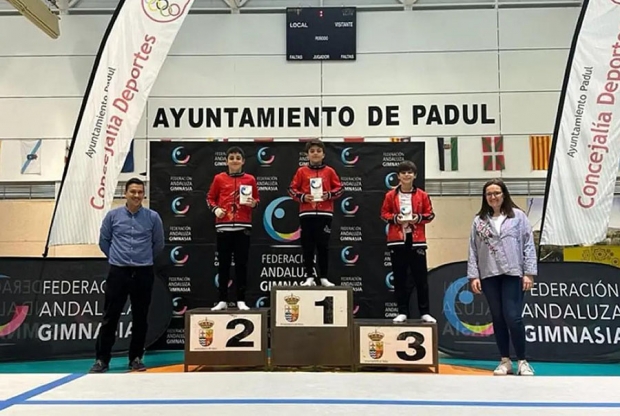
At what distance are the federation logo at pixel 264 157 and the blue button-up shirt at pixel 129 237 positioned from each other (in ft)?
Answer: 5.36

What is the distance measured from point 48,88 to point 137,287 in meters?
6.27

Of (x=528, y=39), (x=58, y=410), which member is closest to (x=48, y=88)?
(x=528, y=39)

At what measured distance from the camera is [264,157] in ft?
19.3

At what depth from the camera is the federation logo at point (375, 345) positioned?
4496 millimetres

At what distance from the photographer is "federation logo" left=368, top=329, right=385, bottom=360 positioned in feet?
14.8

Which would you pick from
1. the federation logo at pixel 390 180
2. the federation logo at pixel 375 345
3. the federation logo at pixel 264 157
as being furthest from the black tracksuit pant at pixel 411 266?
the federation logo at pixel 264 157

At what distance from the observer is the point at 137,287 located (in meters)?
4.43

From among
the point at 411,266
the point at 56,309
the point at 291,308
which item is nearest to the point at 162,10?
the point at 56,309

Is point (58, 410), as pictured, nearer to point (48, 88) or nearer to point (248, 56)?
point (248, 56)

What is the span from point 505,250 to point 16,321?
4588 millimetres

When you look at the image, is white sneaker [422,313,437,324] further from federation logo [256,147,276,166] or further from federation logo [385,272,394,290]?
federation logo [256,147,276,166]

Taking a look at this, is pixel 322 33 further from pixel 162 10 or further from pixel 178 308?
pixel 178 308

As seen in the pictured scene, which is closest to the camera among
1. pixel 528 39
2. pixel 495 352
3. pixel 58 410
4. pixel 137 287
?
pixel 58 410

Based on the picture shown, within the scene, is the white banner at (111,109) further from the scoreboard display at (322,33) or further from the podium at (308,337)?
the scoreboard display at (322,33)
